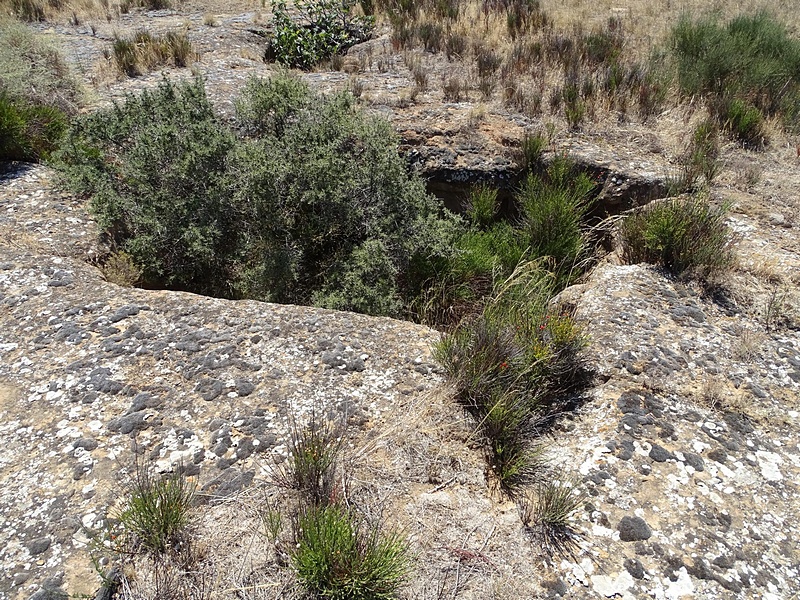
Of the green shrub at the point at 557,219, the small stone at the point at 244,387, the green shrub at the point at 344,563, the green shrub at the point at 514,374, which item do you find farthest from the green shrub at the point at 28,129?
the green shrub at the point at 344,563

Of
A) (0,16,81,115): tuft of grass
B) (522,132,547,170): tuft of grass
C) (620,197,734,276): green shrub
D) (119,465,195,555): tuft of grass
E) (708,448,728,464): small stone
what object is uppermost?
(0,16,81,115): tuft of grass

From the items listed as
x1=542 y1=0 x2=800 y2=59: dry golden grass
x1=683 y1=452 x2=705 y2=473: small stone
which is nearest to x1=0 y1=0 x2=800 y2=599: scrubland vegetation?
x1=683 y1=452 x2=705 y2=473: small stone

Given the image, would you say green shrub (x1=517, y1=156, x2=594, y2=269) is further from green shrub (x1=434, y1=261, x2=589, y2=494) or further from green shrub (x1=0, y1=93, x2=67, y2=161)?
green shrub (x1=0, y1=93, x2=67, y2=161)

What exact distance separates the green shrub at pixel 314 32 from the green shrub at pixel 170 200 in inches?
175

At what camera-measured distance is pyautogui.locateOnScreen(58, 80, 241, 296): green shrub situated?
4.70m

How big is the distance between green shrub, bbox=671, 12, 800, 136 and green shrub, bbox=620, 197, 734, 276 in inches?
118

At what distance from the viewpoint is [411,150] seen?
21.1ft

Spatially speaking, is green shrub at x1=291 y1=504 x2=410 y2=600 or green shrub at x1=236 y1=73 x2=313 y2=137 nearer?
green shrub at x1=291 y1=504 x2=410 y2=600

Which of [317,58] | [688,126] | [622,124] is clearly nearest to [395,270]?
[622,124]

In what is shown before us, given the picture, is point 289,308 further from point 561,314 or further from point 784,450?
point 784,450

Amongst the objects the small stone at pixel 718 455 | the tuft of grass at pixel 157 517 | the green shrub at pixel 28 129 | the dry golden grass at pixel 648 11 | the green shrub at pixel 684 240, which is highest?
the dry golden grass at pixel 648 11

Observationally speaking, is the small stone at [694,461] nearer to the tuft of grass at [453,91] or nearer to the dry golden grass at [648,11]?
the tuft of grass at [453,91]

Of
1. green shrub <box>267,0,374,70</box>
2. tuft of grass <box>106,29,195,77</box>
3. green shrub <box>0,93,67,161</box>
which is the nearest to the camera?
green shrub <box>0,93,67,161</box>

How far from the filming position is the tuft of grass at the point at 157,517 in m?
2.21
